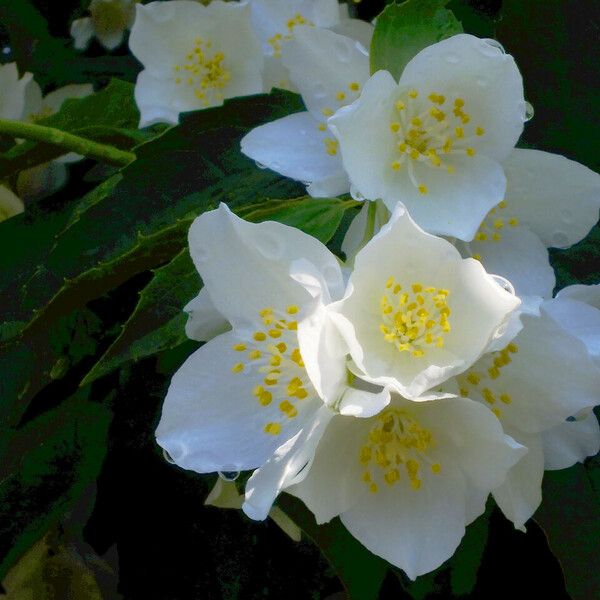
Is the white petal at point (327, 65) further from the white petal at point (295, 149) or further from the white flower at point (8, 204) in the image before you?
the white flower at point (8, 204)

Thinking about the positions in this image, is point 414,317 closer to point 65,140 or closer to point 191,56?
point 65,140

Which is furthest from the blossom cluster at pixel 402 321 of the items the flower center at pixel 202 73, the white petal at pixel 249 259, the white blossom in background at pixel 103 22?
the white blossom in background at pixel 103 22

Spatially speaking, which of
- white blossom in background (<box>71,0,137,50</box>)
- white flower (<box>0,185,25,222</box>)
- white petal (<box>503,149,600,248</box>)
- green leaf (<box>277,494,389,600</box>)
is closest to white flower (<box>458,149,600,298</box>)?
white petal (<box>503,149,600,248</box>)

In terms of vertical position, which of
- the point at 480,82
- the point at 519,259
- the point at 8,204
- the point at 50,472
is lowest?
the point at 50,472

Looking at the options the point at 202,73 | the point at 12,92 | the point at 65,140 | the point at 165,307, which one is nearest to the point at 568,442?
the point at 165,307

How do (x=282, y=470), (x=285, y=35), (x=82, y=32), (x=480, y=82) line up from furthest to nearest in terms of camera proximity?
(x=82, y=32), (x=285, y=35), (x=480, y=82), (x=282, y=470)

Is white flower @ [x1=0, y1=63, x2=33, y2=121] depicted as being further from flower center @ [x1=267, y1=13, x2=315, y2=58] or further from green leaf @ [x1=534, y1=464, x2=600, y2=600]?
green leaf @ [x1=534, y1=464, x2=600, y2=600]
